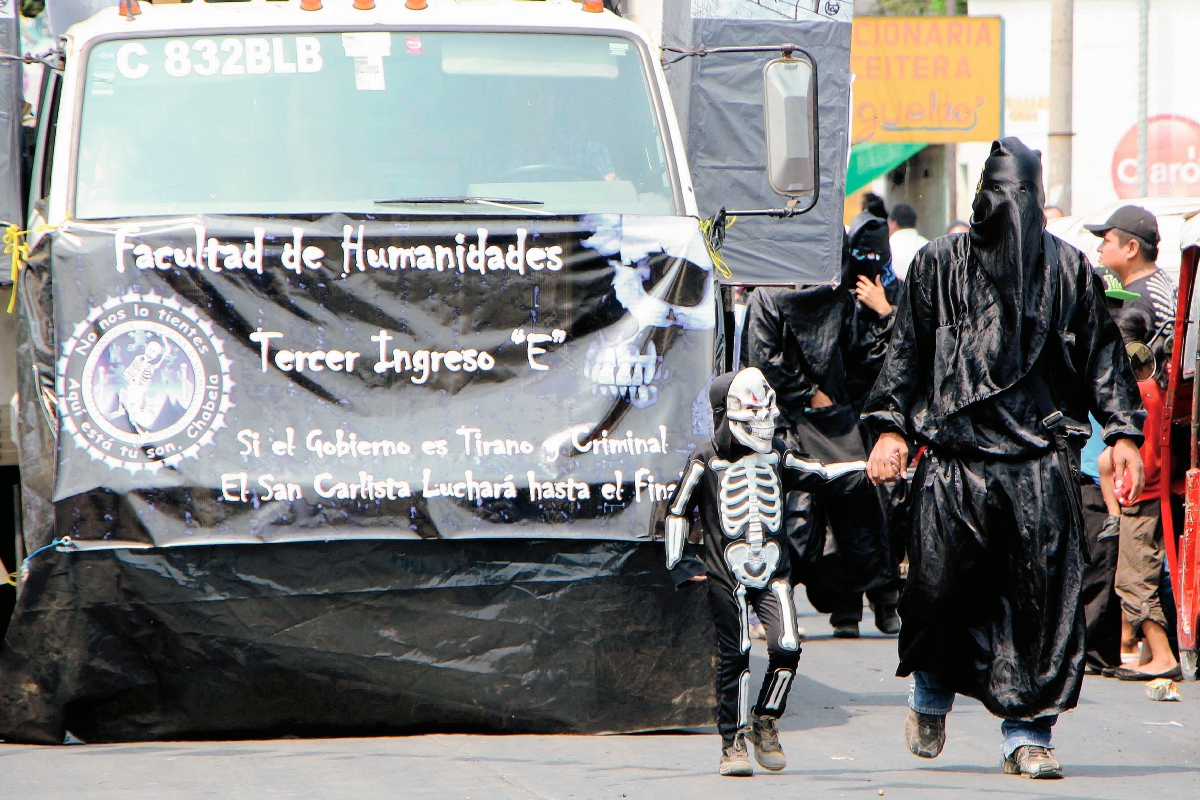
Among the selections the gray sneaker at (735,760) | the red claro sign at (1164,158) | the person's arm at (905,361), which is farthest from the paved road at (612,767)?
the red claro sign at (1164,158)

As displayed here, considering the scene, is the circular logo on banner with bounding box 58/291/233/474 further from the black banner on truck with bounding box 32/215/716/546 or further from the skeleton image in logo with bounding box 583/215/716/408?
the skeleton image in logo with bounding box 583/215/716/408

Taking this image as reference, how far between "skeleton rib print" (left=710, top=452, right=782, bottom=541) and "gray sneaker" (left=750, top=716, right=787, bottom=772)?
0.63 metres

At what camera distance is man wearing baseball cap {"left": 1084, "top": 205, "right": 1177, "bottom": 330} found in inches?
350

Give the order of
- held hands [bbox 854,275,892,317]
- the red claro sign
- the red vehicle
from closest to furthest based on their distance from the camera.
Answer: the red vehicle < held hands [bbox 854,275,892,317] < the red claro sign

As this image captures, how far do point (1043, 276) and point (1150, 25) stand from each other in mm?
19820

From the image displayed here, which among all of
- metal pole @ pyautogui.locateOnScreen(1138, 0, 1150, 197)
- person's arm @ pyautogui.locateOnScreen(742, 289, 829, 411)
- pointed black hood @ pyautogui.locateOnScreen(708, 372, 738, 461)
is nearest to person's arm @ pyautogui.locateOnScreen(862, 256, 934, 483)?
pointed black hood @ pyautogui.locateOnScreen(708, 372, 738, 461)

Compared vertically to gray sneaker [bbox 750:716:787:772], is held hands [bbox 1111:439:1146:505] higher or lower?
higher

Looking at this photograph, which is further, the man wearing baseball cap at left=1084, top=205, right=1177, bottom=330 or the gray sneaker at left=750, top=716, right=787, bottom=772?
the man wearing baseball cap at left=1084, top=205, right=1177, bottom=330

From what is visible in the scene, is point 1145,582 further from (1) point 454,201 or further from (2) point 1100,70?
(2) point 1100,70

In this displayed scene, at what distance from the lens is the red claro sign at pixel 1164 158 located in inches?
936

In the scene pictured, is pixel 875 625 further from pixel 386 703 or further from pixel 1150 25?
pixel 1150 25

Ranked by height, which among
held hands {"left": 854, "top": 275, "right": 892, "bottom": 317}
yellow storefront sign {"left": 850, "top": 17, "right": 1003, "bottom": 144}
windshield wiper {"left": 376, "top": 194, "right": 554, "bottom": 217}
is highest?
yellow storefront sign {"left": 850, "top": 17, "right": 1003, "bottom": 144}

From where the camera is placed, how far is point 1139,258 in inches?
354

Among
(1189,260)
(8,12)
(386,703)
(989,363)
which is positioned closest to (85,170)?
(8,12)
